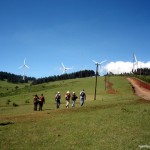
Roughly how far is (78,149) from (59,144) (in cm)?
191

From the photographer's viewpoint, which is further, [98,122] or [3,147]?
[98,122]

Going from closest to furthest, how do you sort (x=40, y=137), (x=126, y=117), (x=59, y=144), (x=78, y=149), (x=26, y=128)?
(x=78, y=149), (x=59, y=144), (x=40, y=137), (x=26, y=128), (x=126, y=117)

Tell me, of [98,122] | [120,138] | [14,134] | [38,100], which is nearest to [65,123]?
[98,122]

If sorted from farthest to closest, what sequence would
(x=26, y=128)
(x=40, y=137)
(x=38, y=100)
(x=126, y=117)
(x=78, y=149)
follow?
1. (x=38, y=100)
2. (x=126, y=117)
3. (x=26, y=128)
4. (x=40, y=137)
5. (x=78, y=149)

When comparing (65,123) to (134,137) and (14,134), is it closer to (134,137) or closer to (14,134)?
(14,134)

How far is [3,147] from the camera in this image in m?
19.5

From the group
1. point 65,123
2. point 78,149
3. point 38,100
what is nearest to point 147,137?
point 78,149

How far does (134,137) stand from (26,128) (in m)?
9.43

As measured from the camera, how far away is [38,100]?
1762 inches

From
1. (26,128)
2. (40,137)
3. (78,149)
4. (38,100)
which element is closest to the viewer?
(78,149)

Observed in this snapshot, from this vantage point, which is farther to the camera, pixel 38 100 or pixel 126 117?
pixel 38 100

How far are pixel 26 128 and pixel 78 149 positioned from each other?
347 inches

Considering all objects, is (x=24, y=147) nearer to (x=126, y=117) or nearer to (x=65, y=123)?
(x=65, y=123)

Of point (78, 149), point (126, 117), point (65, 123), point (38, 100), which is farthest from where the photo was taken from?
point (38, 100)
